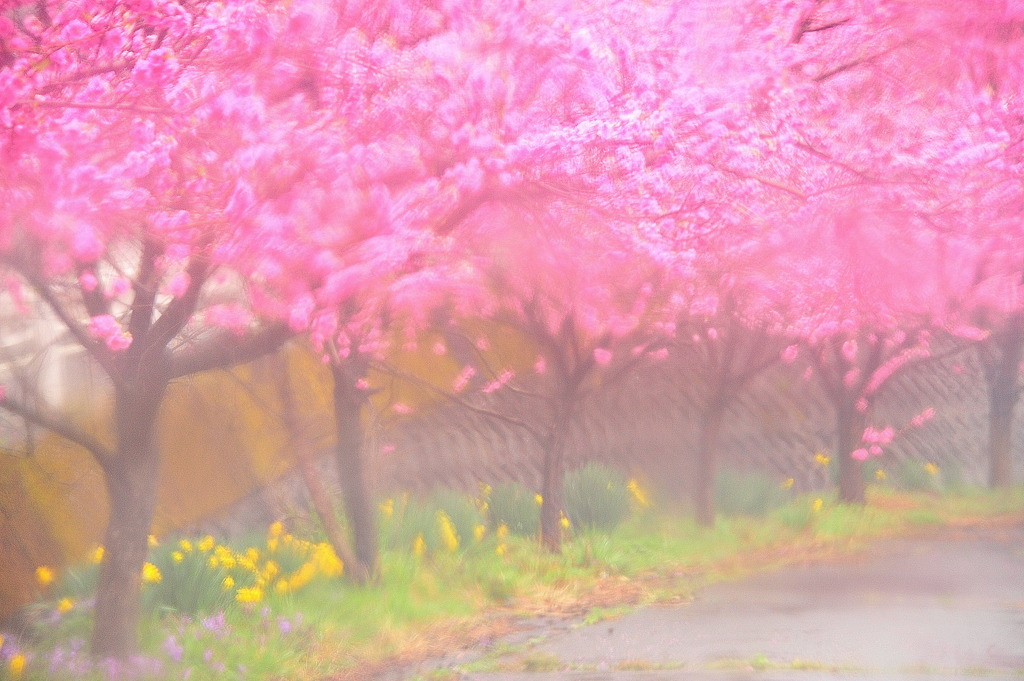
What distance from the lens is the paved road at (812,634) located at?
6562mm

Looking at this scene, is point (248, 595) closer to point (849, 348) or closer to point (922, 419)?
point (849, 348)

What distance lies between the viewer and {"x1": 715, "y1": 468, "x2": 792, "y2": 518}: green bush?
12180 mm

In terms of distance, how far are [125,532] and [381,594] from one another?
2372mm

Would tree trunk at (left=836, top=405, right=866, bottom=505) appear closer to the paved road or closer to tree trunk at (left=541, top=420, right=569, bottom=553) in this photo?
the paved road

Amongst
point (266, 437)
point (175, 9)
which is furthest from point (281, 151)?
point (266, 437)

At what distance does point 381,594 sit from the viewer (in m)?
8.05

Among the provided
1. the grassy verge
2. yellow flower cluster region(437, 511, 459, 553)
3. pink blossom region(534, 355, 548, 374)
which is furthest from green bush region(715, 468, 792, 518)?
yellow flower cluster region(437, 511, 459, 553)

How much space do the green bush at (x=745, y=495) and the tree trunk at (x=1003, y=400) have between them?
445cm

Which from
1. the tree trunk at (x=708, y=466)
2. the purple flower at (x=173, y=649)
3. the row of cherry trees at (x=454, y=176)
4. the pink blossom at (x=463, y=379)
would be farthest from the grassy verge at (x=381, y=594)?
the pink blossom at (x=463, y=379)

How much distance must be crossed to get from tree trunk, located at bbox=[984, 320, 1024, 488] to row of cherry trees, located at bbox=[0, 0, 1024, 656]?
182 inches

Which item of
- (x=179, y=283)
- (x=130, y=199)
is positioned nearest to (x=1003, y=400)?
(x=179, y=283)

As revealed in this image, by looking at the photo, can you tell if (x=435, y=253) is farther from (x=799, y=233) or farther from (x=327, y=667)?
(x=799, y=233)

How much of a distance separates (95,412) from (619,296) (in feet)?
13.8

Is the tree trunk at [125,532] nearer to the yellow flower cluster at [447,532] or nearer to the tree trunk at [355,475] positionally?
the tree trunk at [355,475]
